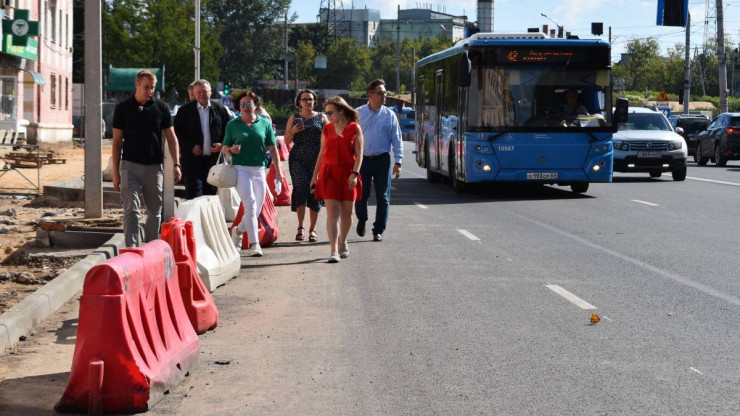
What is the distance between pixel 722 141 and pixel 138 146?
32952mm

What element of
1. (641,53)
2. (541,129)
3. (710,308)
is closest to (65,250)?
(710,308)

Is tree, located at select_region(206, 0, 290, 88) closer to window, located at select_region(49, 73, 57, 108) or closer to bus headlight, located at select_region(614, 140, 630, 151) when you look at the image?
window, located at select_region(49, 73, 57, 108)

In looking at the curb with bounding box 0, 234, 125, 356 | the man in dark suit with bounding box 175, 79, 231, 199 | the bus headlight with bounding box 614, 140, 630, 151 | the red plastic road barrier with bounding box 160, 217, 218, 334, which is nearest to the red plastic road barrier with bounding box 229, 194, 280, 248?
the man in dark suit with bounding box 175, 79, 231, 199

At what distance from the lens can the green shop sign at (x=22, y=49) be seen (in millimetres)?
43406

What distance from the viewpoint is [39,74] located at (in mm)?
48844

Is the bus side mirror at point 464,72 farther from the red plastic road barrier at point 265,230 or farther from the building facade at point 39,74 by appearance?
the building facade at point 39,74

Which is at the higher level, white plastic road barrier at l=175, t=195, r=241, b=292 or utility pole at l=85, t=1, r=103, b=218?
utility pole at l=85, t=1, r=103, b=218

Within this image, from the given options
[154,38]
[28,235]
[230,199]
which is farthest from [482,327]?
[154,38]

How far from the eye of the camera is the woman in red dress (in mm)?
13141

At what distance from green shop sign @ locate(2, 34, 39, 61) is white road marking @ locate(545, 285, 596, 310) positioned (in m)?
35.9

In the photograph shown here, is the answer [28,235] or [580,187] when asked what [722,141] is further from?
[28,235]

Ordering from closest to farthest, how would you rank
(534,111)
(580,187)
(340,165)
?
(340,165)
(534,111)
(580,187)

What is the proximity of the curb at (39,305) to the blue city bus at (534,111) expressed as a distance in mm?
12251

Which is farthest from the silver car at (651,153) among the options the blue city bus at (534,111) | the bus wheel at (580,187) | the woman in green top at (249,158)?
the woman in green top at (249,158)
